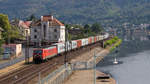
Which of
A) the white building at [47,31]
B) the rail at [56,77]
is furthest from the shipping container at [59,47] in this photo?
the white building at [47,31]

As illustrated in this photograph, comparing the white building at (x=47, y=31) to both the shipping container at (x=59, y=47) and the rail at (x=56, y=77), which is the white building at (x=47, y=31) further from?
the rail at (x=56, y=77)

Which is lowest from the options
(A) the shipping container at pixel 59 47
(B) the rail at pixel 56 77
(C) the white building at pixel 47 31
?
(B) the rail at pixel 56 77

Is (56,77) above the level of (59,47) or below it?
below

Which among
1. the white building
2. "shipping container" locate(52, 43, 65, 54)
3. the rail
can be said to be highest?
the white building

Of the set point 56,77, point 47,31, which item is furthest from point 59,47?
point 47,31

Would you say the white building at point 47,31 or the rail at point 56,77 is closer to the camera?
the rail at point 56,77

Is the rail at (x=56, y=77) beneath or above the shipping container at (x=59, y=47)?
beneath

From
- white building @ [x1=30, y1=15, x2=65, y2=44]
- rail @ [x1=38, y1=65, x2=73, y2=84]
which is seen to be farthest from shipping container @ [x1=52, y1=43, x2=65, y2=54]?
white building @ [x1=30, y1=15, x2=65, y2=44]

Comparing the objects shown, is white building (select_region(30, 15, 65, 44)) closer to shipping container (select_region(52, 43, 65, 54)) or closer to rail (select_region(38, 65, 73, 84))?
shipping container (select_region(52, 43, 65, 54))

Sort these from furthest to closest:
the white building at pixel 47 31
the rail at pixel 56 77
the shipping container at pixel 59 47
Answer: the white building at pixel 47 31 → the shipping container at pixel 59 47 → the rail at pixel 56 77

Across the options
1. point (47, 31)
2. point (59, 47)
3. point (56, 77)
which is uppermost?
point (47, 31)

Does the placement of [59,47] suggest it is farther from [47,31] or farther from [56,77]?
[47,31]

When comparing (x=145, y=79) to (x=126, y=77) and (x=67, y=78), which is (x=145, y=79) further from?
(x=67, y=78)

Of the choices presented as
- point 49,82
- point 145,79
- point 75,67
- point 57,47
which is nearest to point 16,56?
point 57,47
